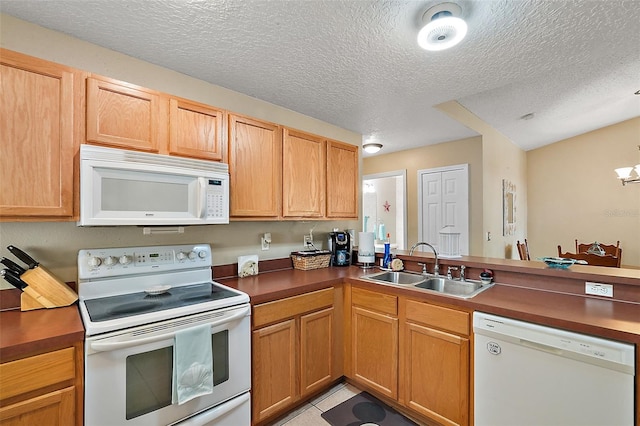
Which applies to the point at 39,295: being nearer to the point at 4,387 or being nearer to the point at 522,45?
the point at 4,387

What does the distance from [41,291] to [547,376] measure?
257 cm

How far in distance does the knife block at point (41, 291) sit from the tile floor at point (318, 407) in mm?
1502

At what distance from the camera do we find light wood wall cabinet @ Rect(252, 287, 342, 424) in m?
1.84

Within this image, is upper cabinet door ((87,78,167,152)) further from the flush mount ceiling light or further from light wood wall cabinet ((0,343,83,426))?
the flush mount ceiling light

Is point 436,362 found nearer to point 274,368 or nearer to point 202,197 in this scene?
point 274,368

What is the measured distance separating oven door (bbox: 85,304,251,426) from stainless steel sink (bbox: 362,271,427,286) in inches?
46.7

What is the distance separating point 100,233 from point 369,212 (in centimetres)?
505

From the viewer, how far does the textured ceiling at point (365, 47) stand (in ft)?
4.93

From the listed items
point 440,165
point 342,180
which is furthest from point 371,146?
point 342,180

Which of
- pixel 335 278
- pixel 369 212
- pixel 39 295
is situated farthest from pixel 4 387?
pixel 369 212

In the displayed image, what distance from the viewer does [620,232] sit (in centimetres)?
473

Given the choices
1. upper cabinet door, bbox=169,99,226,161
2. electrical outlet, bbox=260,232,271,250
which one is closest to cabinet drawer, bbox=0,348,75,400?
upper cabinet door, bbox=169,99,226,161

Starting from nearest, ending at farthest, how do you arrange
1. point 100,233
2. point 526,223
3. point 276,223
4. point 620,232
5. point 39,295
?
1. point 39,295
2. point 100,233
3. point 276,223
4. point 620,232
5. point 526,223

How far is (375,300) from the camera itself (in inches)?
85.4
